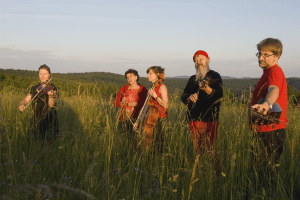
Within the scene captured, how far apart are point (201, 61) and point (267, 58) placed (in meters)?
1.11

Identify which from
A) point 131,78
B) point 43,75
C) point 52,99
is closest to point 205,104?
point 131,78

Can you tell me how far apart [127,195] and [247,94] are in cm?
181

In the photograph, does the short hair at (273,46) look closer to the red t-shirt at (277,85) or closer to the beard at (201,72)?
the red t-shirt at (277,85)

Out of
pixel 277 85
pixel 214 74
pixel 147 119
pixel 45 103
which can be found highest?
pixel 214 74

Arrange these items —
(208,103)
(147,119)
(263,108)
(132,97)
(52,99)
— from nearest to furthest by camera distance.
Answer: (263,108)
(208,103)
(147,119)
(52,99)
(132,97)

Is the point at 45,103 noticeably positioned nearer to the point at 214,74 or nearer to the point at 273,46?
the point at 214,74

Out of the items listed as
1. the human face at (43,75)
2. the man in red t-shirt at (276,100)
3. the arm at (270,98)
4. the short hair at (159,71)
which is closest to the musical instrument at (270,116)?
the man in red t-shirt at (276,100)

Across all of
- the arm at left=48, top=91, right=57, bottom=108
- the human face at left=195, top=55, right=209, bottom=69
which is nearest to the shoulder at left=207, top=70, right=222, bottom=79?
the human face at left=195, top=55, right=209, bottom=69

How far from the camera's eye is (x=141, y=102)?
4594mm

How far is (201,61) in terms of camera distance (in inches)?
132

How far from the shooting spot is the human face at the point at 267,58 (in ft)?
7.65

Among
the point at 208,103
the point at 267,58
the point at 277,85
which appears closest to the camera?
the point at 277,85

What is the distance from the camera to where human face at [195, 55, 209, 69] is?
Result: 336 centimetres

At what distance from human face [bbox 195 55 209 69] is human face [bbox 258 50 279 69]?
1.03 m
